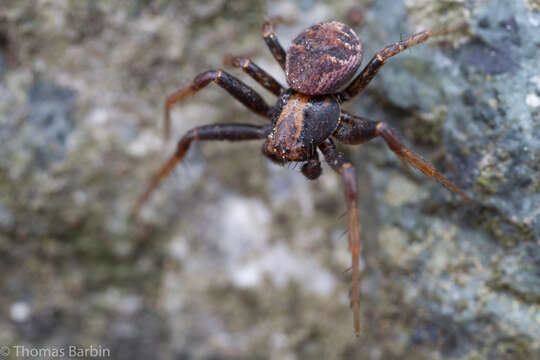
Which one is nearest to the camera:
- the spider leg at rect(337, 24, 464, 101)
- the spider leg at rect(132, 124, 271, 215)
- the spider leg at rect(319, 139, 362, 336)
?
the spider leg at rect(319, 139, 362, 336)

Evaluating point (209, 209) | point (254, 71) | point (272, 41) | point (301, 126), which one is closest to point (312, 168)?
point (301, 126)

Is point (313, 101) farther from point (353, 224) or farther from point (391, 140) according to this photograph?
point (353, 224)

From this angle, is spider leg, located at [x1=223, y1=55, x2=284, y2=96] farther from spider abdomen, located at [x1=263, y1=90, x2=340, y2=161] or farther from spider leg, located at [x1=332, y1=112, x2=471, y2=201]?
spider leg, located at [x1=332, y1=112, x2=471, y2=201]

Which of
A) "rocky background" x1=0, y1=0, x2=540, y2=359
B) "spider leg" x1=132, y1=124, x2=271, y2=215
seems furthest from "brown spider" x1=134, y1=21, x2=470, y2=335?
"rocky background" x1=0, y1=0, x2=540, y2=359

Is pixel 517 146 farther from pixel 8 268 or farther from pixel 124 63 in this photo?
pixel 8 268

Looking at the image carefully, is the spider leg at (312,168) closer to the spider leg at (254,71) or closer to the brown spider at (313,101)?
the brown spider at (313,101)

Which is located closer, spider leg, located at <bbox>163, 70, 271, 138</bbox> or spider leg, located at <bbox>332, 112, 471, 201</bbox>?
spider leg, located at <bbox>332, 112, 471, 201</bbox>
